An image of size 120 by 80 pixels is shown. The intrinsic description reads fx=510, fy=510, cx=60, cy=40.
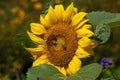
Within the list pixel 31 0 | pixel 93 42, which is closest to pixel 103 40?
pixel 93 42

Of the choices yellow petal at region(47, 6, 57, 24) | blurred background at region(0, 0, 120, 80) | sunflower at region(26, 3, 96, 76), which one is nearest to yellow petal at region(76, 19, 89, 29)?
sunflower at region(26, 3, 96, 76)

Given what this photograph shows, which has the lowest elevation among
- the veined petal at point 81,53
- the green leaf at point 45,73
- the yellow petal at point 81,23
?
the green leaf at point 45,73

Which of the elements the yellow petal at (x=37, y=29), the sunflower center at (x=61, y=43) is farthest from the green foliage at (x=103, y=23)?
the yellow petal at (x=37, y=29)

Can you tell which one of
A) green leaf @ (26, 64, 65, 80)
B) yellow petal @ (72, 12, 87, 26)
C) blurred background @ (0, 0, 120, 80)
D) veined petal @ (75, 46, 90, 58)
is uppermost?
yellow petal @ (72, 12, 87, 26)

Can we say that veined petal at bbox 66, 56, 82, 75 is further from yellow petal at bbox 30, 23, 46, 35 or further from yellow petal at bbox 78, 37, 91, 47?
yellow petal at bbox 30, 23, 46, 35

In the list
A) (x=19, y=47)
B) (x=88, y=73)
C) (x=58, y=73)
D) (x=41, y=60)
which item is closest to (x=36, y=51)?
(x=41, y=60)

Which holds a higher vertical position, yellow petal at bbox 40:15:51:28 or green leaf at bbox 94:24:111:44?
yellow petal at bbox 40:15:51:28

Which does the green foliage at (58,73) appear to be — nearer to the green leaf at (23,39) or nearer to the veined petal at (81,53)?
the veined petal at (81,53)

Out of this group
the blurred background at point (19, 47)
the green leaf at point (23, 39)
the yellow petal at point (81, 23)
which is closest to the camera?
the yellow petal at point (81, 23)
